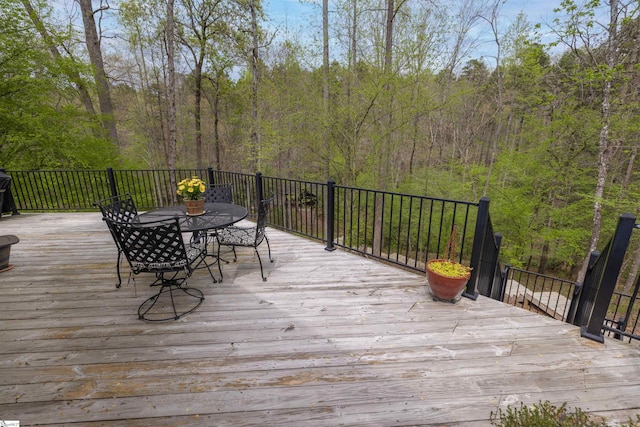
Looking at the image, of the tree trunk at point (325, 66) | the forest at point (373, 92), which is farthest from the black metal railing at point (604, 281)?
the tree trunk at point (325, 66)

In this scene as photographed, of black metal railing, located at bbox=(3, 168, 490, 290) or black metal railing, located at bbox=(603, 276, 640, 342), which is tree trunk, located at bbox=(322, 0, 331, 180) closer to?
black metal railing, located at bbox=(3, 168, 490, 290)

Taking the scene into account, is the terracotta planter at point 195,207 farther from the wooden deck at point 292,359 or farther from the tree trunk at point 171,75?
the tree trunk at point 171,75

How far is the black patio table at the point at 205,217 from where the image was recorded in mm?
2562

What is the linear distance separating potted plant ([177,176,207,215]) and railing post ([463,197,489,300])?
2725 millimetres

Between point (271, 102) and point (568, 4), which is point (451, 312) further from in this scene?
point (271, 102)

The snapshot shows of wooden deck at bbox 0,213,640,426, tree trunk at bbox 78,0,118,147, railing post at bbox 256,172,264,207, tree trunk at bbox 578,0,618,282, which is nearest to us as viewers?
wooden deck at bbox 0,213,640,426

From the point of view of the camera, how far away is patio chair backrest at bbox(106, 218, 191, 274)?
2.03m

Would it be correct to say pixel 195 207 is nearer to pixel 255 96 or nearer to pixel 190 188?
pixel 190 188

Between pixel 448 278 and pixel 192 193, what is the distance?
2.66 meters

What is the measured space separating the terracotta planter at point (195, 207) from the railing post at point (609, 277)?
3511mm

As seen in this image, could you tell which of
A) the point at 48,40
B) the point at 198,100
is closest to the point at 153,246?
the point at 48,40

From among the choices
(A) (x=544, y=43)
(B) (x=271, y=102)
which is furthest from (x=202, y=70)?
(A) (x=544, y=43)

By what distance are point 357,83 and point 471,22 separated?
14.6 ft

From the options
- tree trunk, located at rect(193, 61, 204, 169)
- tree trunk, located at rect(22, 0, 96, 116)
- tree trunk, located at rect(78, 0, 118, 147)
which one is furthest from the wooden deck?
tree trunk, located at rect(193, 61, 204, 169)
